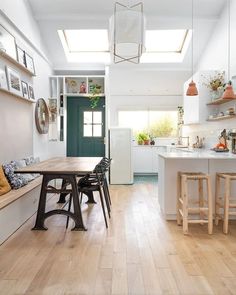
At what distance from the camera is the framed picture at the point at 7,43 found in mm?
3871

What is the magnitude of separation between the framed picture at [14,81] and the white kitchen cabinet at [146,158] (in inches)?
169

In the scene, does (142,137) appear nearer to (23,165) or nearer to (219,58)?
(219,58)

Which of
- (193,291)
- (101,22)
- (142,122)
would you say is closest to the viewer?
(193,291)

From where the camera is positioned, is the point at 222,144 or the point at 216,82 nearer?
the point at 222,144

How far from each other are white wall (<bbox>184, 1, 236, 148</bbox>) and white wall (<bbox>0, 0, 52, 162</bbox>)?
3476 millimetres

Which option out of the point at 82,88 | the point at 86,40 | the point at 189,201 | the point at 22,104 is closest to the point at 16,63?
the point at 22,104

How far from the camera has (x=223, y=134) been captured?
5.30 metres

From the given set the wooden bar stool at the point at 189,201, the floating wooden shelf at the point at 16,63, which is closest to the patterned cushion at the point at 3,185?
the floating wooden shelf at the point at 16,63

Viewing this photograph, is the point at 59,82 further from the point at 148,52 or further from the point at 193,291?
the point at 193,291

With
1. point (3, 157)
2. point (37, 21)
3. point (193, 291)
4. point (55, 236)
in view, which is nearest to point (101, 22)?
point (37, 21)

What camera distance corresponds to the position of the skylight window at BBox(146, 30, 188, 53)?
634cm

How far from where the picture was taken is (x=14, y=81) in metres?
4.27

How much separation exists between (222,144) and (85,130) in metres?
3.69

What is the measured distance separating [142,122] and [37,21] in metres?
4.00
